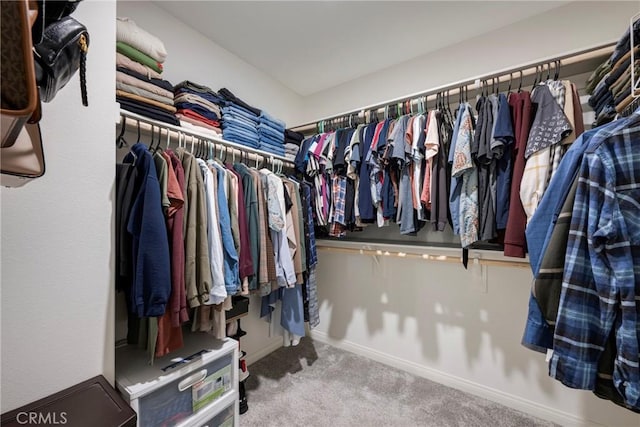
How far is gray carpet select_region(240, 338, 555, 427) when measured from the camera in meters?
1.48

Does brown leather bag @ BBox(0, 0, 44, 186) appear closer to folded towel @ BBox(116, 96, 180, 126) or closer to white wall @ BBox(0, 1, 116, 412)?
white wall @ BBox(0, 1, 116, 412)

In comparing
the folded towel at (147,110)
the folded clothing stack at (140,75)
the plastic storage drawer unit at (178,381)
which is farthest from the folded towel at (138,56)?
the plastic storage drawer unit at (178,381)

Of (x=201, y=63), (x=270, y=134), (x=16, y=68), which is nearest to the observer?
(x=16, y=68)

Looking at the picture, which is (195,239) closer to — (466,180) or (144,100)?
(144,100)

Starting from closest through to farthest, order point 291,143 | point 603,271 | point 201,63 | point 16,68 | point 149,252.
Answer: point 16,68 < point 603,271 < point 149,252 < point 201,63 < point 291,143

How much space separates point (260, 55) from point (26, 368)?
2.15 meters

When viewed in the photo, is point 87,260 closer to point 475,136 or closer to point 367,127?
point 367,127

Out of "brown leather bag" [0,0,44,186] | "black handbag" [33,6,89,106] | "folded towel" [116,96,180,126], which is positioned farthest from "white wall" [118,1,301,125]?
"brown leather bag" [0,0,44,186]

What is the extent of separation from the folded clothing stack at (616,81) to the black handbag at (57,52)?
1.49 m

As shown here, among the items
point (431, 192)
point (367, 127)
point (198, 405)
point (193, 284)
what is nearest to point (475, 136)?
point (431, 192)

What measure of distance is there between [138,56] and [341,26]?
4.02 ft

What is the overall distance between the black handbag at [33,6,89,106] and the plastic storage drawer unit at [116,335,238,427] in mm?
1037

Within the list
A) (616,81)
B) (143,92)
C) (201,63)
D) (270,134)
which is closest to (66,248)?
(143,92)

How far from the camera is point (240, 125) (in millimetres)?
1713
